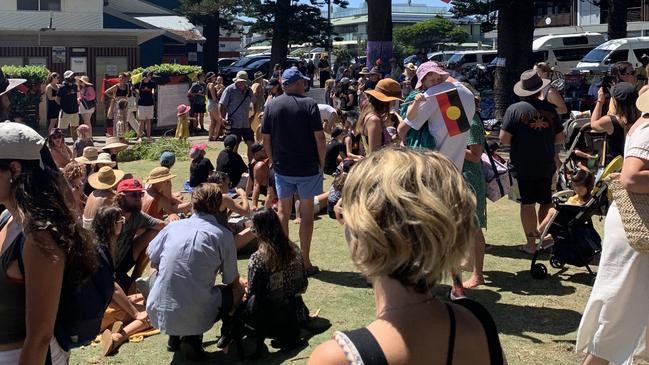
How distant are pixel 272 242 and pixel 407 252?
11.7 ft

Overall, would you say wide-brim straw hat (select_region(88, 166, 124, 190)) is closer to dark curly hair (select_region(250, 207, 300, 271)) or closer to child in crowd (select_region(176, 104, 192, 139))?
dark curly hair (select_region(250, 207, 300, 271))

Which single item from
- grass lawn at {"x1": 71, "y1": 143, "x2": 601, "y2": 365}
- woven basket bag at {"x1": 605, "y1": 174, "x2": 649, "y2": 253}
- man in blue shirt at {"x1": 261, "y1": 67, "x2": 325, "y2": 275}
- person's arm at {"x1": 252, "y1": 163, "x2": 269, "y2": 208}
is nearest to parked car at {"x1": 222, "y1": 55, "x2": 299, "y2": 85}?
person's arm at {"x1": 252, "y1": 163, "x2": 269, "y2": 208}

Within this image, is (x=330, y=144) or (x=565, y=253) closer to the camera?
(x=565, y=253)

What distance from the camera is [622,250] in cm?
383

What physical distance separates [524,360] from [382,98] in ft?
8.36

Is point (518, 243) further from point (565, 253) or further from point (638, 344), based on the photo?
point (638, 344)

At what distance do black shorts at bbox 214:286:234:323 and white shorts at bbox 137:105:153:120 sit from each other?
13533 mm

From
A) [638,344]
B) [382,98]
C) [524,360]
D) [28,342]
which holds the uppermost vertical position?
[382,98]

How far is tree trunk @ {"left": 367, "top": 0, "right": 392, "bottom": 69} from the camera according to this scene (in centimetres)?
2180

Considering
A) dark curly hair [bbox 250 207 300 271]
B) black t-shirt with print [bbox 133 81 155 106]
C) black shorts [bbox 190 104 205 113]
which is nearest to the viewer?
dark curly hair [bbox 250 207 300 271]

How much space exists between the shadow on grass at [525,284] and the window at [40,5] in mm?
31330

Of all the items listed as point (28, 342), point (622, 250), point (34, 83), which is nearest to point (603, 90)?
point (622, 250)

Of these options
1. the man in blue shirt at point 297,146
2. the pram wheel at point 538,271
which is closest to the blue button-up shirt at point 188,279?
Answer: the man in blue shirt at point 297,146

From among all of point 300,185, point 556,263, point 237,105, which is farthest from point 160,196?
point 237,105
